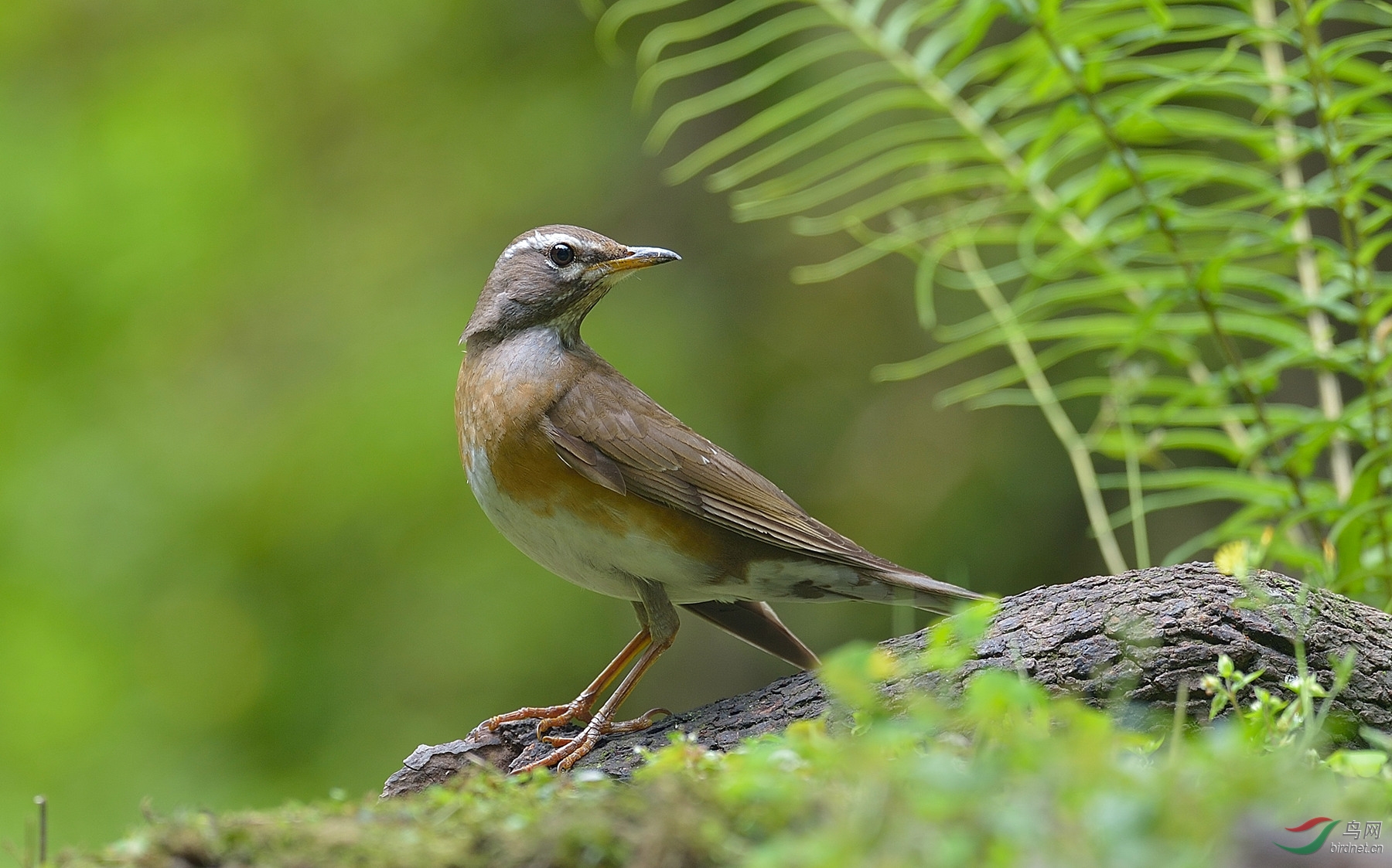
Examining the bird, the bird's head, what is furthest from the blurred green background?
the bird

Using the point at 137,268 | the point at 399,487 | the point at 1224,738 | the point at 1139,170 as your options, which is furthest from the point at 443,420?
the point at 1224,738

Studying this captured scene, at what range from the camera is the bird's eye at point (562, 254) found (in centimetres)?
473

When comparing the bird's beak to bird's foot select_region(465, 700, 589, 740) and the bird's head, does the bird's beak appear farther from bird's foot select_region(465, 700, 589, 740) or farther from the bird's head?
bird's foot select_region(465, 700, 589, 740)

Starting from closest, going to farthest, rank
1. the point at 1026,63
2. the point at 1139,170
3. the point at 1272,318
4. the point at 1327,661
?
the point at 1327,661
the point at 1139,170
the point at 1272,318
the point at 1026,63

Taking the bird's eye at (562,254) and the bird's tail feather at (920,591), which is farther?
the bird's eye at (562,254)

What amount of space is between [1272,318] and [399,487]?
579 centimetres

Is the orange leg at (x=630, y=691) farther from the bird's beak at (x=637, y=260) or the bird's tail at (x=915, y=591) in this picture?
the bird's beak at (x=637, y=260)

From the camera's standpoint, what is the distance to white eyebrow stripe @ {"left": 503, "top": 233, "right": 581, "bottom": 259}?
474 centimetres

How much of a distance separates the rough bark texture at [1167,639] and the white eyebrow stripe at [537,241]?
85.5 inches

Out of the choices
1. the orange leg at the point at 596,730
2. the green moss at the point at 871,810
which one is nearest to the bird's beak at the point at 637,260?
the orange leg at the point at 596,730

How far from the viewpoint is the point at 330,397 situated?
848 cm

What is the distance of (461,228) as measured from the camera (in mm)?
9289

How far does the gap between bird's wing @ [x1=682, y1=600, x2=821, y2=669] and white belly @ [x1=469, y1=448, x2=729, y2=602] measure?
1.18ft

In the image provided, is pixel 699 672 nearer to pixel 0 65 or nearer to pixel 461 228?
pixel 461 228
